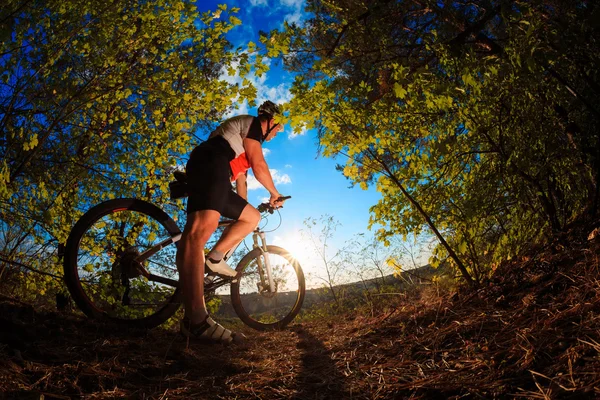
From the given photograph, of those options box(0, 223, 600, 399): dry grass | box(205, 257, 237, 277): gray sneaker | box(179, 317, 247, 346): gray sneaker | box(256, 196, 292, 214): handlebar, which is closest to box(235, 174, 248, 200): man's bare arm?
box(256, 196, 292, 214): handlebar

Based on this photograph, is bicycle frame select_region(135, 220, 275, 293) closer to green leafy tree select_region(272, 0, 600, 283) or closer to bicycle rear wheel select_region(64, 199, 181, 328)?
bicycle rear wheel select_region(64, 199, 181, 328)

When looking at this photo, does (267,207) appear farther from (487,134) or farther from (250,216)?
(487,134)

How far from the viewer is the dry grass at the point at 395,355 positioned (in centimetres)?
126

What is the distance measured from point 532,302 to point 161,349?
244 cm

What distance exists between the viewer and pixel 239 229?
135 inches

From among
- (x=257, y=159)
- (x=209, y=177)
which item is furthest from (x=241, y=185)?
(x=209, y=177)

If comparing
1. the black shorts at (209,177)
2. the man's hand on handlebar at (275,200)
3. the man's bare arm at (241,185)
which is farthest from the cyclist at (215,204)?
the man's bare arm at (241,185)

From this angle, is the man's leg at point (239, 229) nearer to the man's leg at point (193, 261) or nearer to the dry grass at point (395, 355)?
the man's leg at point (193, 261)

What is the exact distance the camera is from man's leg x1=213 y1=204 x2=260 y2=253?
3.39 m

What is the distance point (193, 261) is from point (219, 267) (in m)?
0.78

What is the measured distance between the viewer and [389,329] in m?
2.60

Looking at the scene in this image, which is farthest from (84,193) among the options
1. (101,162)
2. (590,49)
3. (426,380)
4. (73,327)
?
(590,49)

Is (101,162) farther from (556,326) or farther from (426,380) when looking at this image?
(556,326)

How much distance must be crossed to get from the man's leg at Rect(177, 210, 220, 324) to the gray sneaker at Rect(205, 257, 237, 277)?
0.67 m
